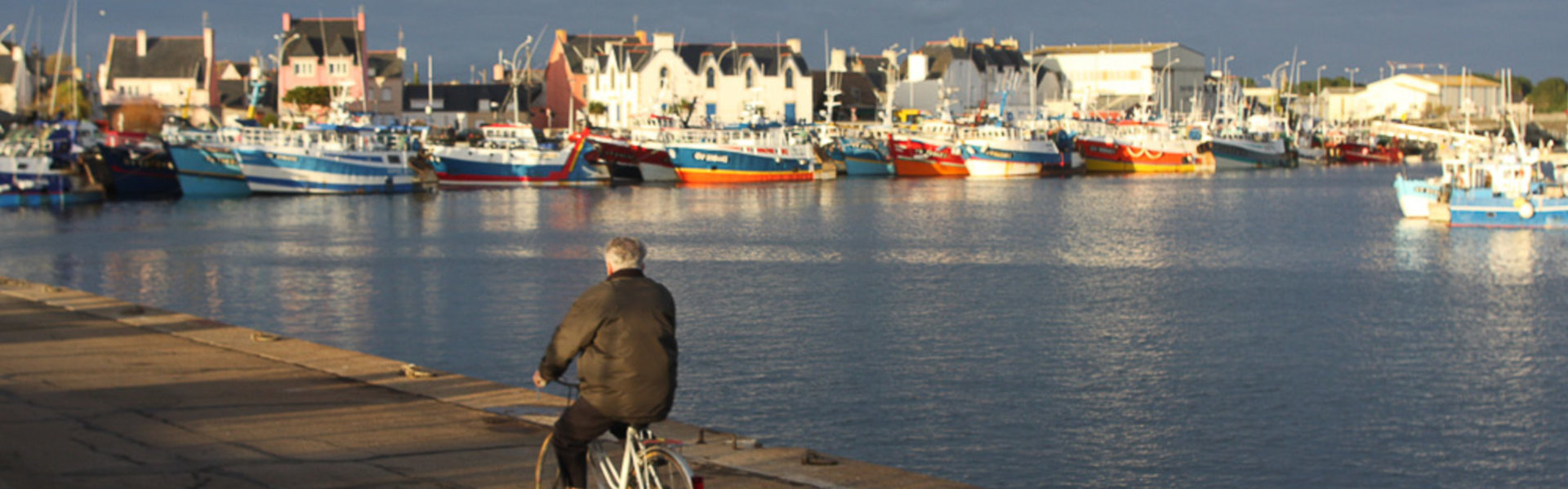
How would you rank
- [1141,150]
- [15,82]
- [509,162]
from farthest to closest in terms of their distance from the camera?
[1141,150]
[15,82]
[509,162]

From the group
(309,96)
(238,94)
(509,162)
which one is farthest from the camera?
(238,94)

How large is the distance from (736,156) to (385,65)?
112ft

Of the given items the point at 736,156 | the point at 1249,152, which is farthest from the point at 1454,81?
the point at 736,156

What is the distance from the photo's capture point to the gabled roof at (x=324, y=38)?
9856 cm

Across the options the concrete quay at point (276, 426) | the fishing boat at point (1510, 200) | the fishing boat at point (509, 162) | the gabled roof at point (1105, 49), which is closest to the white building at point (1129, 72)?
the gabled roof at point (1105, 49)

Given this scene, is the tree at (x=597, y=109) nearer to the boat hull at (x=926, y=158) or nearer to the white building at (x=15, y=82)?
the boat hull at (x=926, y=158)

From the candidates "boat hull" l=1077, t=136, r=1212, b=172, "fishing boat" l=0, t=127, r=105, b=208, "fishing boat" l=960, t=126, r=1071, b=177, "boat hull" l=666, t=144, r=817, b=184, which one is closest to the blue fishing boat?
"fishing boat" l=960, t=126, r=1071, b=177

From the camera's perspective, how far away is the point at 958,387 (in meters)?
19.0

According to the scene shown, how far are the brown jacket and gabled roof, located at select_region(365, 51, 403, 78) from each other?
99.8 meters

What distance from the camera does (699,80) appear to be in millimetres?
101938

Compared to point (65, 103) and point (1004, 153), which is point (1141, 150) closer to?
point (1004, 153)

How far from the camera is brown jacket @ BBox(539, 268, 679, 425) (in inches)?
299

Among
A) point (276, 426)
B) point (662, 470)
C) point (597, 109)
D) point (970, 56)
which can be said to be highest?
point (970, 56)

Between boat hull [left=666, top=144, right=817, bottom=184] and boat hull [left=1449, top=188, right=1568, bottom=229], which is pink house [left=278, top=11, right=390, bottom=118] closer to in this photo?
boat hull [left=666, top=144, right=817, bottom=184]
